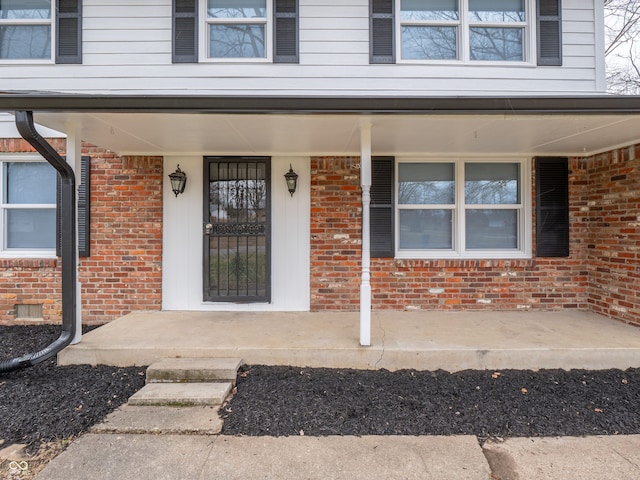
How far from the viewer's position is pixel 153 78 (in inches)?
173

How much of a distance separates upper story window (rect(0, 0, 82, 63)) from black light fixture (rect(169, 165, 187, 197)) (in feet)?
6.39

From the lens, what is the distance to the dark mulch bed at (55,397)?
230cm

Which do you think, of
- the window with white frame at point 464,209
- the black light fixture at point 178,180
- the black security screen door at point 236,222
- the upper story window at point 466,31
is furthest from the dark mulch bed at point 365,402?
the upper story window at point 466,31

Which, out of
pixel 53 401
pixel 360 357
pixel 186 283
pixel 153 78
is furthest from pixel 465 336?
pixel 153 78

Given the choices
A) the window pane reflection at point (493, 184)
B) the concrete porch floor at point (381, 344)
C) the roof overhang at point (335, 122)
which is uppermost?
the roof overhang at point (335, 122)

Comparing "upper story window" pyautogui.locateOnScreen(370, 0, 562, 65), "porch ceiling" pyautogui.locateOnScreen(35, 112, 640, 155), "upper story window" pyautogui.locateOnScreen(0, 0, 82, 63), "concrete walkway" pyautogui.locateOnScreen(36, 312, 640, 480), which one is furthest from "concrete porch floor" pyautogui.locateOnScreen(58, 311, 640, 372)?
"upper story window" pyautogui.locateOnScreen(0, 0, 82, 63)

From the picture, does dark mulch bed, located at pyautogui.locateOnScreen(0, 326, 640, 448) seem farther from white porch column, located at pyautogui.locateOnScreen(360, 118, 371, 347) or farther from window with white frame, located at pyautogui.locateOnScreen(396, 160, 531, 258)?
window with white frame, located at pyautogui.locateOnScreen(396, 160, 531, 258)

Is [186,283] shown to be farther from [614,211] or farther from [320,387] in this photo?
[614,211]

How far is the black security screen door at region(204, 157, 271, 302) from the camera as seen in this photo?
4.37 metres

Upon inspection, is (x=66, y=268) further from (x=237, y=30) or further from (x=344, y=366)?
(x=237, y=30)

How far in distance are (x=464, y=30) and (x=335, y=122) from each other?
2.69m

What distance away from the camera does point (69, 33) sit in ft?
14.4

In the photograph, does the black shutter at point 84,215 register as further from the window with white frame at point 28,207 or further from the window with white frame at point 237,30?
the window with white frame at point 237,30

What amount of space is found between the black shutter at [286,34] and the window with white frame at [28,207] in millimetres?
3270
